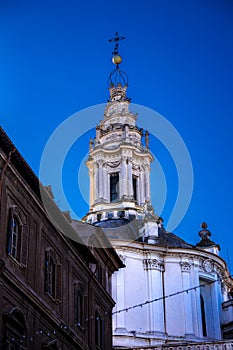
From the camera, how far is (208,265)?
50312mm

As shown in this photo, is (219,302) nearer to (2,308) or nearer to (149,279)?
(149,279)

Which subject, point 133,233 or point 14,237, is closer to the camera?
point 14,237

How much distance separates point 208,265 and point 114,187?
1182 cm

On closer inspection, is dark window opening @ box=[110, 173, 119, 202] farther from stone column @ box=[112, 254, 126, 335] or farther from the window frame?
stone column @ box=[112, 254, 126, 335]

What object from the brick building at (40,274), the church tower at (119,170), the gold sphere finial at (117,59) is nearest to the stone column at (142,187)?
the church tower at (119,170)

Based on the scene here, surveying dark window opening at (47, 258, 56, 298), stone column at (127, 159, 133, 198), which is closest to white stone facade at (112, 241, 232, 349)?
stone column at (127, 159, 133, 198)

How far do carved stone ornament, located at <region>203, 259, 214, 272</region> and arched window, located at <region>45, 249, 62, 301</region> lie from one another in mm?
26748

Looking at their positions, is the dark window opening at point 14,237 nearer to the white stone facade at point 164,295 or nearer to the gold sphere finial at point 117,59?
the white stone facade at point 164,295

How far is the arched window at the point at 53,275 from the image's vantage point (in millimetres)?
23941

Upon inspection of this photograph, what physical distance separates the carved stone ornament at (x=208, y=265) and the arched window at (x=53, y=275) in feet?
87.8

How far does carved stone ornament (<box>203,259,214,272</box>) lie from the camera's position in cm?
5009

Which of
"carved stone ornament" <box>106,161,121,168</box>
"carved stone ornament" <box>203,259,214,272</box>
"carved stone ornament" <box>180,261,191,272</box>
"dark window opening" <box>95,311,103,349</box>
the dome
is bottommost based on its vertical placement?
"dark window opening" <box>95,311,103,349</box>

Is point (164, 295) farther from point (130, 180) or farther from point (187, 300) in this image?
point (130, 180)

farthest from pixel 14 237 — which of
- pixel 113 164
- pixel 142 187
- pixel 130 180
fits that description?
pixel 113 164
